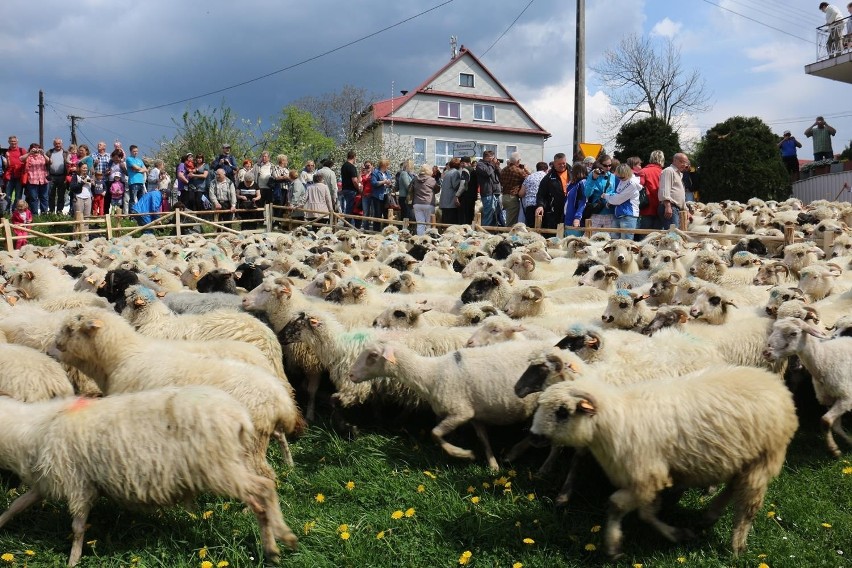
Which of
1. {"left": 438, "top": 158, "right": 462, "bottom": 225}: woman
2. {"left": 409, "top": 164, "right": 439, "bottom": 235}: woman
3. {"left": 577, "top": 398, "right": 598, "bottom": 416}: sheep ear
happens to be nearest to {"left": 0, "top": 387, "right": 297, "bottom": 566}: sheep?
{"left": 577, "top": 398, "right": 598, "bottom": 416}: sheep ear

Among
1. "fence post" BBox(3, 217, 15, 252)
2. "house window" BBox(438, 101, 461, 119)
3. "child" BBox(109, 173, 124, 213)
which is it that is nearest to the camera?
"fence post" BBox(3, 217, 15, 252)

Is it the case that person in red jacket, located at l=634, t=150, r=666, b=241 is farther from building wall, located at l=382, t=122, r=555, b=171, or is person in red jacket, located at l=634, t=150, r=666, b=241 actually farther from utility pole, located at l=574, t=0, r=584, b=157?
building wall, located at l=382, t=122, r=555, b=171

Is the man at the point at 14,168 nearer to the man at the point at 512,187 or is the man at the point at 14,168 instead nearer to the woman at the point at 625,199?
the man at the point at 512,187

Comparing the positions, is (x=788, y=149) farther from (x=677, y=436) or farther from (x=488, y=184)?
(x=677, y=436)

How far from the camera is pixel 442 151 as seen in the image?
54906 mm

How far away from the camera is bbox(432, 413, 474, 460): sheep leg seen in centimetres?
502

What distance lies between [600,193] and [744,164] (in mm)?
12914

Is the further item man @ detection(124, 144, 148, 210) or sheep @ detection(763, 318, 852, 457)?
man @ detection(124, 144, 148, 210)

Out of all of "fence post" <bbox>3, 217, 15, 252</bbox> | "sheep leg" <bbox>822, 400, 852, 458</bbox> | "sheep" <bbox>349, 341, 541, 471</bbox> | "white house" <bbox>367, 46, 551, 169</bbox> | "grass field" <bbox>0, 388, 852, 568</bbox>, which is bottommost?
"grass field" <bbox>0, 388, 852, 568</bbox>

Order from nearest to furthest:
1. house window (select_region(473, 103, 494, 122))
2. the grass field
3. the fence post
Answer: the grass field → the fence post → house window (select_region(473, 103, 494, 122))

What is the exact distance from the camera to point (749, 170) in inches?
915

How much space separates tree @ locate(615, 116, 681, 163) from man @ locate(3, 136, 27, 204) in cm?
1866

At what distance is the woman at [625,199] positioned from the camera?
1187cm

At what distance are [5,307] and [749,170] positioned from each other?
22033 mm
